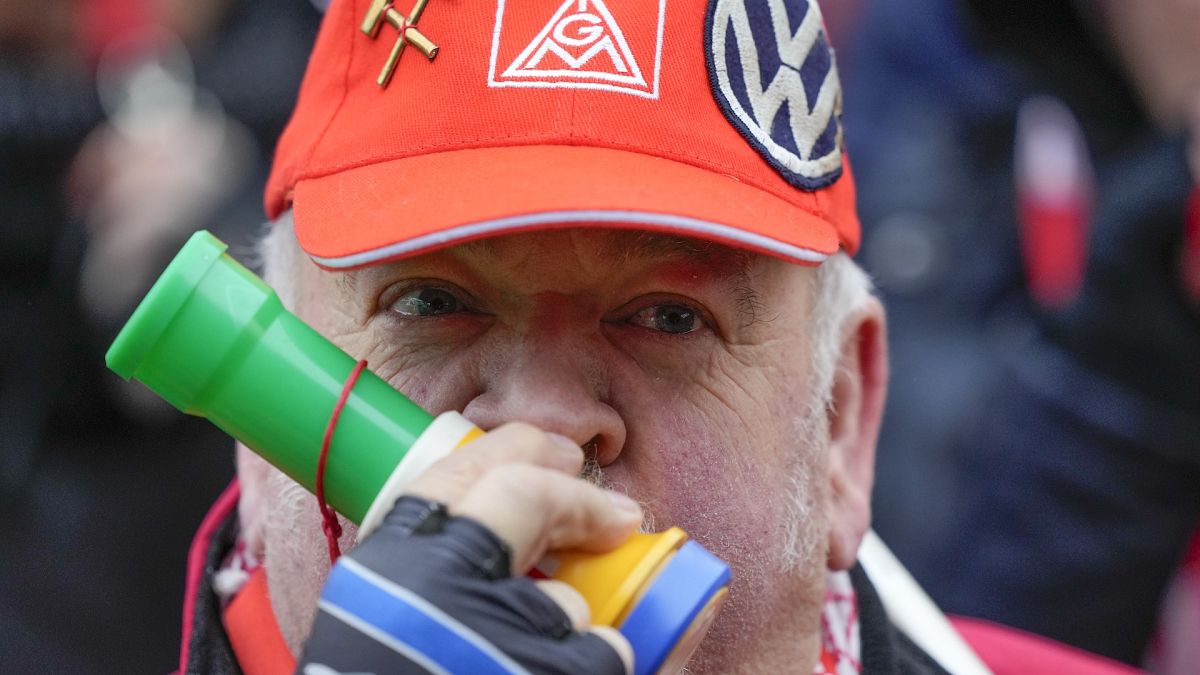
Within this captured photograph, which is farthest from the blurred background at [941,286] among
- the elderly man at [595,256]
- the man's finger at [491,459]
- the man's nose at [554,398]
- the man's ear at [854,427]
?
the man's finger at [491,459]

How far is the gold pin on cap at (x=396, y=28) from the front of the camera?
1841mm

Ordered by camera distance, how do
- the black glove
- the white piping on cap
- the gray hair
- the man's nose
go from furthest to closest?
the gray hair, the man's nose, the white piping on cap, the black glove

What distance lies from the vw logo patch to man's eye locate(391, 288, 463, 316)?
1.40 ft

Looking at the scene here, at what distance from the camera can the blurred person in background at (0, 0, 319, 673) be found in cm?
335

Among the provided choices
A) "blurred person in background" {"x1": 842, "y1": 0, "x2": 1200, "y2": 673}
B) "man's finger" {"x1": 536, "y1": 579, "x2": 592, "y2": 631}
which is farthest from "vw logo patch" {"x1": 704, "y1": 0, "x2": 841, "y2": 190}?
"blurred person in background" {"x1": 842, "y1": 0, "x2": 1200, "y2": 673}

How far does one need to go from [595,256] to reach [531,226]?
0.21 m

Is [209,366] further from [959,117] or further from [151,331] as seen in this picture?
[959,117]

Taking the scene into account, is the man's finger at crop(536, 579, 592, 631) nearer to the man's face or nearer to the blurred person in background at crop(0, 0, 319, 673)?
the man's face

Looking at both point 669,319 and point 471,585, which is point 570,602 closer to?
point 471,585

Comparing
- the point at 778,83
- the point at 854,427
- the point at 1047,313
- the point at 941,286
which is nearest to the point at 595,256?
the point at 778,83

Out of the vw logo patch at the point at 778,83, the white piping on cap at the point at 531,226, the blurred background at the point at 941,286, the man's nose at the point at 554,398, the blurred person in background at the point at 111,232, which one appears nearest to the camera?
the white piping on cap at the point at 531,226

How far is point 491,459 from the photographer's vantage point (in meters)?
1.45

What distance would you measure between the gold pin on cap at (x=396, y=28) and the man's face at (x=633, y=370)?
249 millimetres

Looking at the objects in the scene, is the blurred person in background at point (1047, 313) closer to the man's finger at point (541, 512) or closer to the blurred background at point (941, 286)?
the blurred background at point (941, 286)
